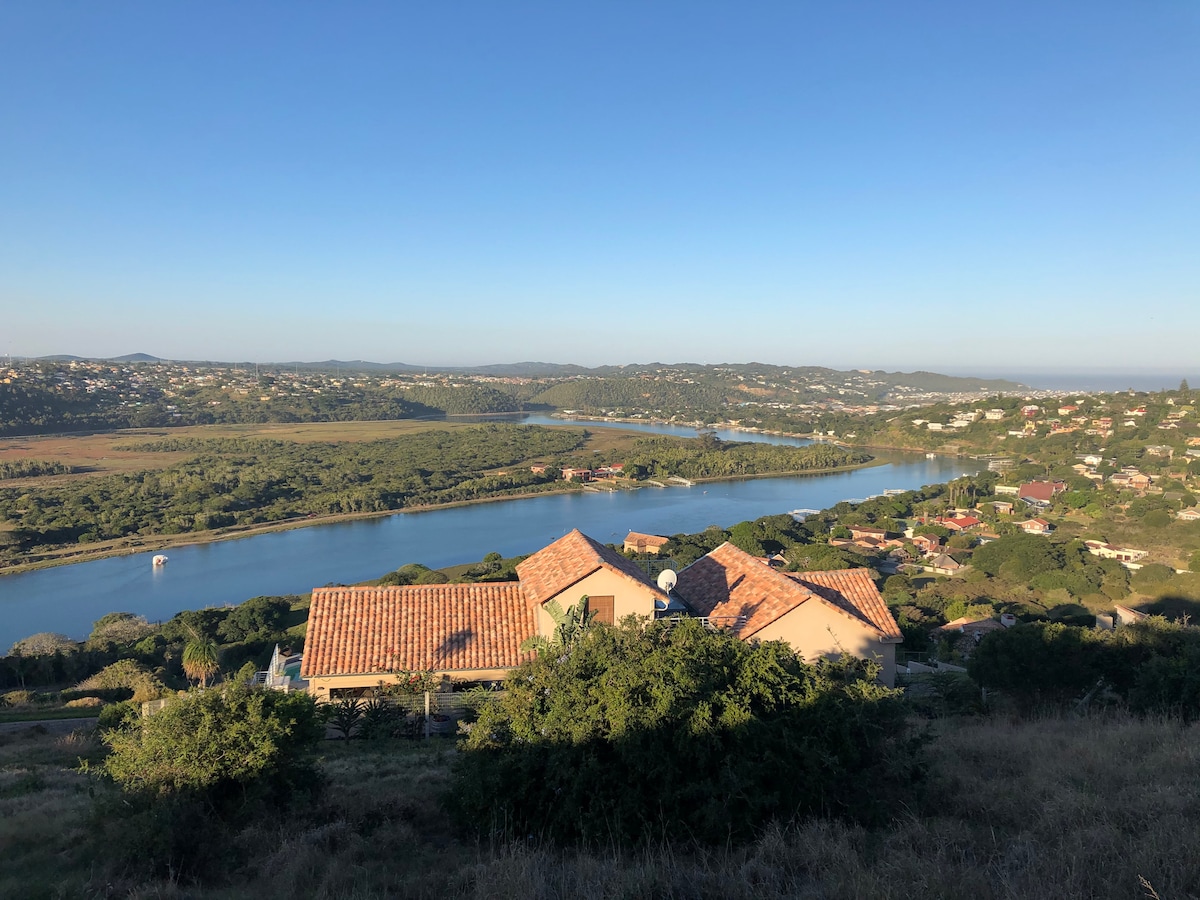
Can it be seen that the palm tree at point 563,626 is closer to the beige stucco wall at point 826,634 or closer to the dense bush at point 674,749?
the dense bush at point 674,749

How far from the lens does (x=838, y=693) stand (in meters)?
3.99

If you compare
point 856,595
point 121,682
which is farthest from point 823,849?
point 121,682

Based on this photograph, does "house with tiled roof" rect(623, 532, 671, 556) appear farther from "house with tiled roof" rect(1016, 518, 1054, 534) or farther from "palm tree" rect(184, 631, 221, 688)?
"palm tree" rect(184, 631, 221, 688)

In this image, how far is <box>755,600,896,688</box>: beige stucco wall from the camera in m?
7.61

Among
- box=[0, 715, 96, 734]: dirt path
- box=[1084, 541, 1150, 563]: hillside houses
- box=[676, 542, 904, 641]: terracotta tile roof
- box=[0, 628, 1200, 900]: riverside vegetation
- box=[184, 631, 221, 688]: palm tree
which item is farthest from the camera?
box=[1084, 541, 1150, 563]: hillside houses

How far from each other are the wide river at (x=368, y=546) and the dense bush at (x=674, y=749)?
2405cm

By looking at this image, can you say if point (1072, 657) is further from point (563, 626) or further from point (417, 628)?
point (417, 628)

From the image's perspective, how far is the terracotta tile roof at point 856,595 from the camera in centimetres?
813

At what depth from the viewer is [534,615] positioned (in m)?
7.96

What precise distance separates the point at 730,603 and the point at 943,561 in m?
21.9

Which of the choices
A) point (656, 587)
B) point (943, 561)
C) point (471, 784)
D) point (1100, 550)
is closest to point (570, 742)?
point (471, 784)

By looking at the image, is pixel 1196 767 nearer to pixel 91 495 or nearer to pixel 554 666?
pixel 554 666

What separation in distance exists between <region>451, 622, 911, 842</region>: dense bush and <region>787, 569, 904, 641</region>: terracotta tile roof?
4298mm

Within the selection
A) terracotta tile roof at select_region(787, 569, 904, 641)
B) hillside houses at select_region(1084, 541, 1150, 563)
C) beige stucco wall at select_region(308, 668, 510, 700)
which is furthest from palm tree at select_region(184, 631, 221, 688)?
hillside houses at select_region(1084, 541, 1150, 563)
